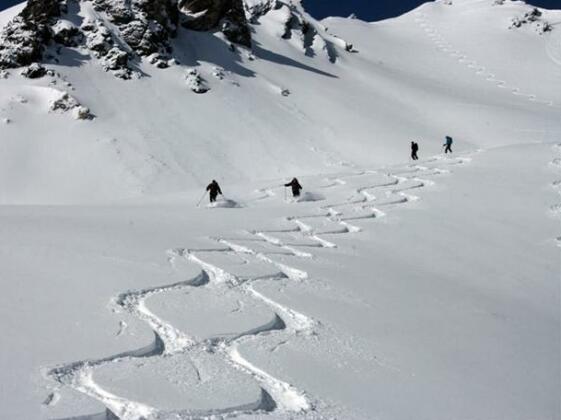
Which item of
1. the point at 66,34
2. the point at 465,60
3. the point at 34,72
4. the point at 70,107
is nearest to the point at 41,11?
the point at 66,34

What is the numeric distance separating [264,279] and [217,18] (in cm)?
3991

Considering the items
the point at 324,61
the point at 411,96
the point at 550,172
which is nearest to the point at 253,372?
the point at 550,172

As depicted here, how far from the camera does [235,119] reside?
32.6m

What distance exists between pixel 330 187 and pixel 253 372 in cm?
1448

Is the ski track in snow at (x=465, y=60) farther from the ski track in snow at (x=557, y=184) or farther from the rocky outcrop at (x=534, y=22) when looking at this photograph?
the ski track in snow at (x=557, y=184)

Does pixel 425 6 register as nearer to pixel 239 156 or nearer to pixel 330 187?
pixel 239 156

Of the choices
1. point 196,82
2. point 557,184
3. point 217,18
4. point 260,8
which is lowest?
point 557,184

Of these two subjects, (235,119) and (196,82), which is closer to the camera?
(235,119)

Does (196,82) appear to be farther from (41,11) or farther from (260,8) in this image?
(260,8)

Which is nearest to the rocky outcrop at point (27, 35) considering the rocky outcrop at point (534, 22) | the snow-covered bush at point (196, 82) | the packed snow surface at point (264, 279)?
the packed snow surface at point (264, 279)

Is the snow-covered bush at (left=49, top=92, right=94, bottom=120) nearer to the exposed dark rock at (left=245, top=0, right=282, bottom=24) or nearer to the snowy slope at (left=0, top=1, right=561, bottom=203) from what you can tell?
the snowy slope at (left=0, top=1, right=561, bottom=203)

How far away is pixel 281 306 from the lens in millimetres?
6758

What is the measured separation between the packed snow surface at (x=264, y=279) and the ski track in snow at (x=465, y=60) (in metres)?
27.7

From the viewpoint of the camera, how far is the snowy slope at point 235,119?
2622cm
